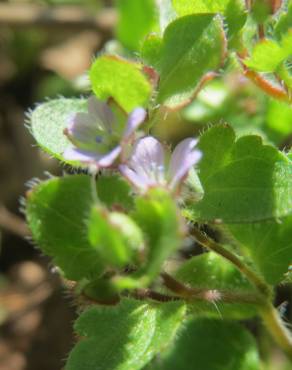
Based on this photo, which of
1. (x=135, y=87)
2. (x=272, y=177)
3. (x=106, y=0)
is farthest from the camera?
(x=106, y=0)

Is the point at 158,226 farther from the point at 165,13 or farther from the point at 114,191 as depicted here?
the point at 165,13

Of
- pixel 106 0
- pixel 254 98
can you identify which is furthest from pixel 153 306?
pixel 106 0

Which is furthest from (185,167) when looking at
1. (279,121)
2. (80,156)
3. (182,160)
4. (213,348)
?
(279,121)

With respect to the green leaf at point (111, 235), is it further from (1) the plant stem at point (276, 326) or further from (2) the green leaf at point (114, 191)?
(1) the plant stem at point (276, 326)

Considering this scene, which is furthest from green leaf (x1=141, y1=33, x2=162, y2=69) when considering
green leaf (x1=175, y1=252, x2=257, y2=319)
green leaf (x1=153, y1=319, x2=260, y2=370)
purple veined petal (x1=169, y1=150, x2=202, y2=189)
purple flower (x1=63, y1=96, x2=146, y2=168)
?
green leaf (x1=153, y1=319, x2=260, y2=370)

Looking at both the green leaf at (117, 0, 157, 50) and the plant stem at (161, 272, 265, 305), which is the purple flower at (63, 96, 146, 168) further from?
the green leaf at (117, 0, 157, 50)

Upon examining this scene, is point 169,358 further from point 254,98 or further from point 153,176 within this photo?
point 254,98

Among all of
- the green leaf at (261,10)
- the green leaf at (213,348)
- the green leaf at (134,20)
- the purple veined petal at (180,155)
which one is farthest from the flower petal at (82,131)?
the green leaf at (134,20)
